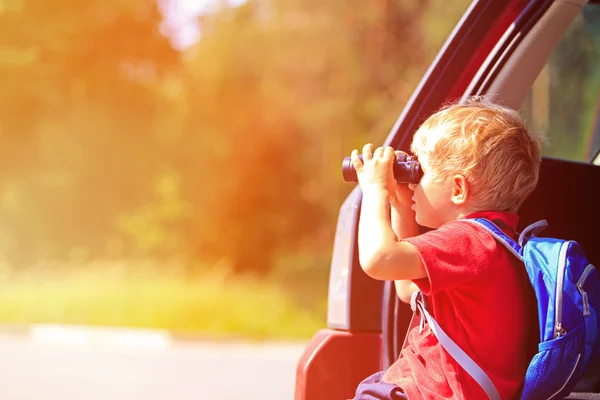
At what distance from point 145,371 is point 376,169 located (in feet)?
28.4

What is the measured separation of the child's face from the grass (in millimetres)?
14217

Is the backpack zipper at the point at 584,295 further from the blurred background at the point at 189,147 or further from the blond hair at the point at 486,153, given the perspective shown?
the blurred background at the point at 189,147

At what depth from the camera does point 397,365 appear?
2514mm

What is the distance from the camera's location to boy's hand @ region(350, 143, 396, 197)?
2.49 m

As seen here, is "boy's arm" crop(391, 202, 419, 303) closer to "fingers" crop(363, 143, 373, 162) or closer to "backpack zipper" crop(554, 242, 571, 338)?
"fingers" crop(363, 143, 373, 162)

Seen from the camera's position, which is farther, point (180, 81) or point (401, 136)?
point (180, 81)

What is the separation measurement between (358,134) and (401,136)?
16617mm

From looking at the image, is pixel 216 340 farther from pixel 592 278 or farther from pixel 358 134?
pixel 592 278

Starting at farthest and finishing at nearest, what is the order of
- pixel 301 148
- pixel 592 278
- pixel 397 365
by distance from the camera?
pixel 301 148 < pixel 397 365 < pixel 592 278

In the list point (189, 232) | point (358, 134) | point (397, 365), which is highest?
point (358, 134)

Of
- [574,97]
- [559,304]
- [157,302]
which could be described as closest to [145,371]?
[574,97]

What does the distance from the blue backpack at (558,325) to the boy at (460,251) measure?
0.05 meters

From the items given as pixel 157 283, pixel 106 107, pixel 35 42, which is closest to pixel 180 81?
pixel 106 107

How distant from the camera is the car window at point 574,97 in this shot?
12.1ft
